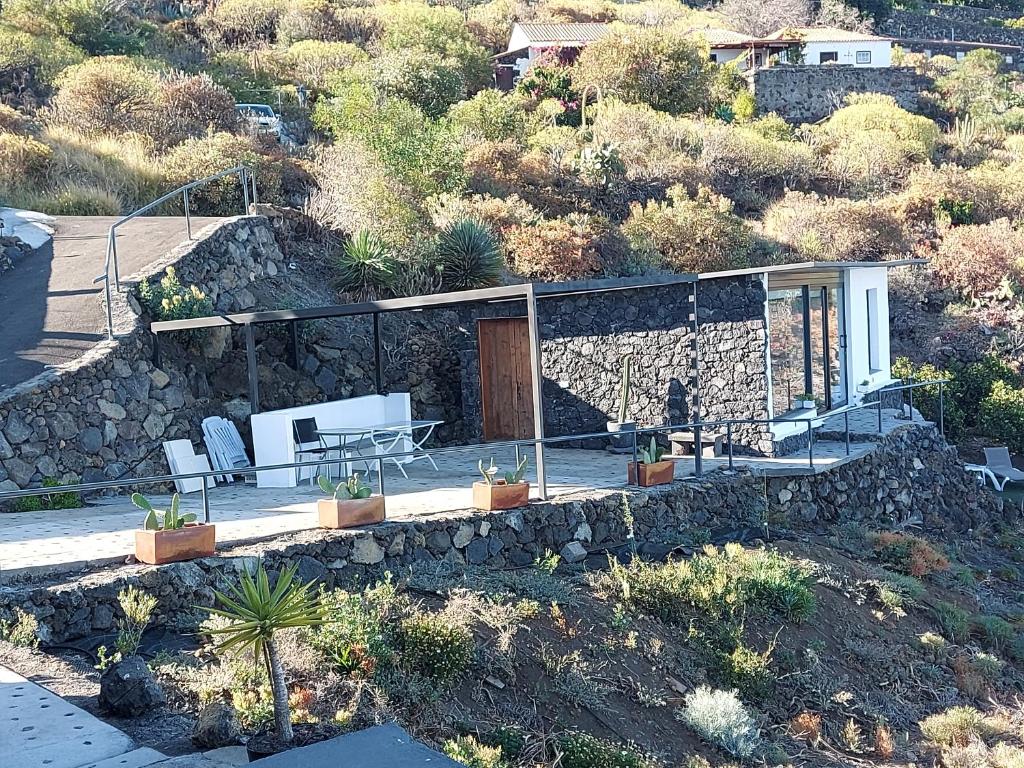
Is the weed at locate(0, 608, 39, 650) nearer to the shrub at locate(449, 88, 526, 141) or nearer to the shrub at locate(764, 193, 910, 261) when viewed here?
the shrub at locate(764, 193, 910, 261)

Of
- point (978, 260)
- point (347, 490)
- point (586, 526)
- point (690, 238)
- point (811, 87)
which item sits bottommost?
point (586, 526)

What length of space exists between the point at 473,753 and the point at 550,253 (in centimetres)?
1577

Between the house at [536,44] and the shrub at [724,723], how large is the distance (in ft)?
110

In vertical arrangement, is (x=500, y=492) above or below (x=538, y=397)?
below

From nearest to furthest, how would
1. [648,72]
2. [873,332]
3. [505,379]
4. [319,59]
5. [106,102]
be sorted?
[505,379]
[873,332]
[106,102]
[648,72]
[319,59]

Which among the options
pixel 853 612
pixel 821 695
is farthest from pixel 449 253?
pixel 821 695

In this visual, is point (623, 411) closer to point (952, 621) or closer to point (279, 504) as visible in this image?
point (952, 621)

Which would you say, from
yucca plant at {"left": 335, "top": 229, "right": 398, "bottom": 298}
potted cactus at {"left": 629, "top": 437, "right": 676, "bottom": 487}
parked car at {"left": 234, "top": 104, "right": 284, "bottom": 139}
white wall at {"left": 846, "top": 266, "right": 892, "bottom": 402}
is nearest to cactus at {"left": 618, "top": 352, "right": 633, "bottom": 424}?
potted cactus at {"left": 629, "top": 437, "right": 676, "bottom": 487}

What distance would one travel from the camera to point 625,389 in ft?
50.0

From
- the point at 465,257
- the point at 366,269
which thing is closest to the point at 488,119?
the point at 465,257

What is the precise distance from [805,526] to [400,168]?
12.8m

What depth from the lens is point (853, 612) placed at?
11.3m

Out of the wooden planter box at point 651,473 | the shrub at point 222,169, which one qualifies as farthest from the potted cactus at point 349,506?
the shrub at point 222,169

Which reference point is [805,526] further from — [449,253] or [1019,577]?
[449,253]
